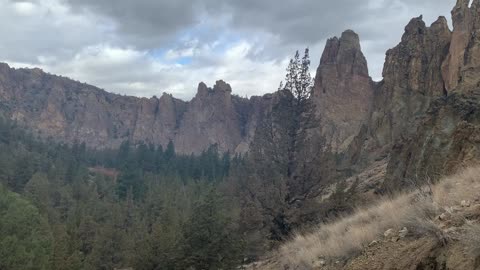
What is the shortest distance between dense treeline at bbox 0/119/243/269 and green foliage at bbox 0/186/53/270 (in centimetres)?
6

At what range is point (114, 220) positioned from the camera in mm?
53219

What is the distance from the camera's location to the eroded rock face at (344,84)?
111 m

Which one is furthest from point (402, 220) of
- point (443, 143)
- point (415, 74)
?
point (415, 74)

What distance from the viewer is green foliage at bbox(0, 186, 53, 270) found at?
88.7ft

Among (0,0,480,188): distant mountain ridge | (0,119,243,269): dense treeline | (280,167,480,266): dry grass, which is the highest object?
(0,0,480,188): distant mountain ridge

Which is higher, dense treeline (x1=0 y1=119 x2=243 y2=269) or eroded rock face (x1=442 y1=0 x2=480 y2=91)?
eroded rock face (x1=442 y1=0 x2=480 y2=91)

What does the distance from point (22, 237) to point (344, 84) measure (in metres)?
91.9

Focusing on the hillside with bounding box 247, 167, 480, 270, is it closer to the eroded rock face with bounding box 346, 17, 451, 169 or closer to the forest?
the forest

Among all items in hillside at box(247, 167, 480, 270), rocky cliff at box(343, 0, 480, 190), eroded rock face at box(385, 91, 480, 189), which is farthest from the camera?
rocky cliff at box(343, 0, 480, 190)

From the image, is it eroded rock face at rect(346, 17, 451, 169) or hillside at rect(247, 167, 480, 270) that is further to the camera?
eroded rock face at rect(346, 17, 451, 169)

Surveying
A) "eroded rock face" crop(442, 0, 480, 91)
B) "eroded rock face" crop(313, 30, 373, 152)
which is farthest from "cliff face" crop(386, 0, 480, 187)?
"eroded rock face" crop(313, 30, 373, 152)

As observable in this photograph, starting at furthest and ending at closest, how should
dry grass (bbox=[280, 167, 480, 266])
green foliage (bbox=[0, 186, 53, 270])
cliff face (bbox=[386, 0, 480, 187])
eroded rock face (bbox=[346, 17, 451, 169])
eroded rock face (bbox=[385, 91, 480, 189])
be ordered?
eroded rock face (bbox=[346, 17, 451, 169]) < green foliage (bbox=[0, 186, 53, 270]) < cliff face (bbox=[386, 0, 480, 187]) < eroded rock face (bbox=[385, 91, 480, 189]) < dry grass (bbox=[280, 167, 480, 266])

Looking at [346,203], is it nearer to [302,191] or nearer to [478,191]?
[302,191]

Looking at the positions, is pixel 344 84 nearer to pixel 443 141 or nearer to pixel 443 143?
pixel 443 141
